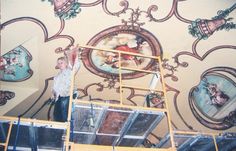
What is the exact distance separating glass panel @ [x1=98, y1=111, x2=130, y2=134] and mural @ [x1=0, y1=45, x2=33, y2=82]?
3.20 meters

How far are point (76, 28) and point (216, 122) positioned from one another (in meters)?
6.08

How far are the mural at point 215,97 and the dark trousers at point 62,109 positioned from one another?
14.9 ft

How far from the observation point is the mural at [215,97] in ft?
28.2

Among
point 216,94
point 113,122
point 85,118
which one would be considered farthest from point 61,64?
point 216,94

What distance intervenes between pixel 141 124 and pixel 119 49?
2.76 meters

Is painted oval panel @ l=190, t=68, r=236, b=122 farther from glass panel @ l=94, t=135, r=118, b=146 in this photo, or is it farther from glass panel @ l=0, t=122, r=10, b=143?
glass panel @ l=0, t=122, r=10, b=143

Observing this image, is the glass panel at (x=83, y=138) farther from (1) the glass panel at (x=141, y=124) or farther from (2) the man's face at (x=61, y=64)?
(2) the man's face at (x=61, y=64)

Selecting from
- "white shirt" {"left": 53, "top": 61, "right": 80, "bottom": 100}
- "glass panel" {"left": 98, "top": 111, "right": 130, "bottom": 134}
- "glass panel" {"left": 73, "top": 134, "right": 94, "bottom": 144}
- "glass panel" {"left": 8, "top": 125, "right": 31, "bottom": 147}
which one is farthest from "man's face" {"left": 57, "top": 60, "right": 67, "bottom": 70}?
"glass panel" {"left": 8, "top": 125, "right": 31, "bottom": 147}

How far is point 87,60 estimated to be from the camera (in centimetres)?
796

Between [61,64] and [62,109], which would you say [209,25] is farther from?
[62,109]

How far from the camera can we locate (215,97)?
9.13 metres

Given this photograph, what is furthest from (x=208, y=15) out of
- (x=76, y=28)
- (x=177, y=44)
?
(x=76, y=28)

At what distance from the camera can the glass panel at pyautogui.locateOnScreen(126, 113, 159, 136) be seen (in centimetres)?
536

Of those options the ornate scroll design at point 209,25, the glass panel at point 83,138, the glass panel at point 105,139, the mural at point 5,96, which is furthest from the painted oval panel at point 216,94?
the mural at point 5,96
